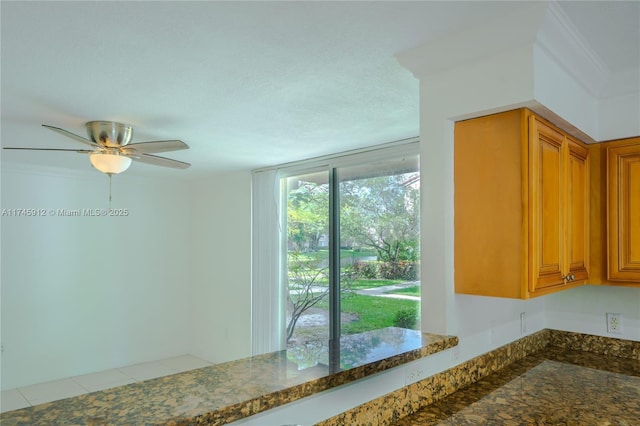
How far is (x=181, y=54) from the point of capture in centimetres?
200

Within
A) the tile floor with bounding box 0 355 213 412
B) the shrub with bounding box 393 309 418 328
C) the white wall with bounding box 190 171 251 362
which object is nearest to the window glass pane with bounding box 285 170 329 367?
the white wall with bounding box 190 171 251 362

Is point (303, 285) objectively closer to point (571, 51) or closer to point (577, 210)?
point (577, 210)

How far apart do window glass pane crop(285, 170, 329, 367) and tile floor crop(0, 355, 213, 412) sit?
1.83 meters

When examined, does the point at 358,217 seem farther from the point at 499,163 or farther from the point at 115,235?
the point at 115,235

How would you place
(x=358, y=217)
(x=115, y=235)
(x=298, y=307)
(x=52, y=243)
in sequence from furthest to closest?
(x=115, y=235)
(x=52, y=243)
(x=298, y=307)
(x=358, y=217)

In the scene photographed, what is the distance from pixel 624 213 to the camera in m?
2.29

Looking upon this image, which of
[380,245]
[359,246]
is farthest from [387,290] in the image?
[359,246]

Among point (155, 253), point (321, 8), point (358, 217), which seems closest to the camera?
point (321, 8)

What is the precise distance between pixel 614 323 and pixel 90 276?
5545 mm

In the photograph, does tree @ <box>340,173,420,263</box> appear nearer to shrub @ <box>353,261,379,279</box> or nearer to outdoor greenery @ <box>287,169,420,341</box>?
outdoor greenery @ <box>287,169,420,341</box>

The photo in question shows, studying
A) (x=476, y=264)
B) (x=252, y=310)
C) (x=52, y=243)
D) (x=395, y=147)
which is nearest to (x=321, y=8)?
(x=476, y=264)

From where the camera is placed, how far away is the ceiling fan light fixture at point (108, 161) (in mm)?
3071

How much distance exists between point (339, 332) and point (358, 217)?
1.19m

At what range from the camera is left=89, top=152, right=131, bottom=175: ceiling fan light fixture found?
3.07 metres
